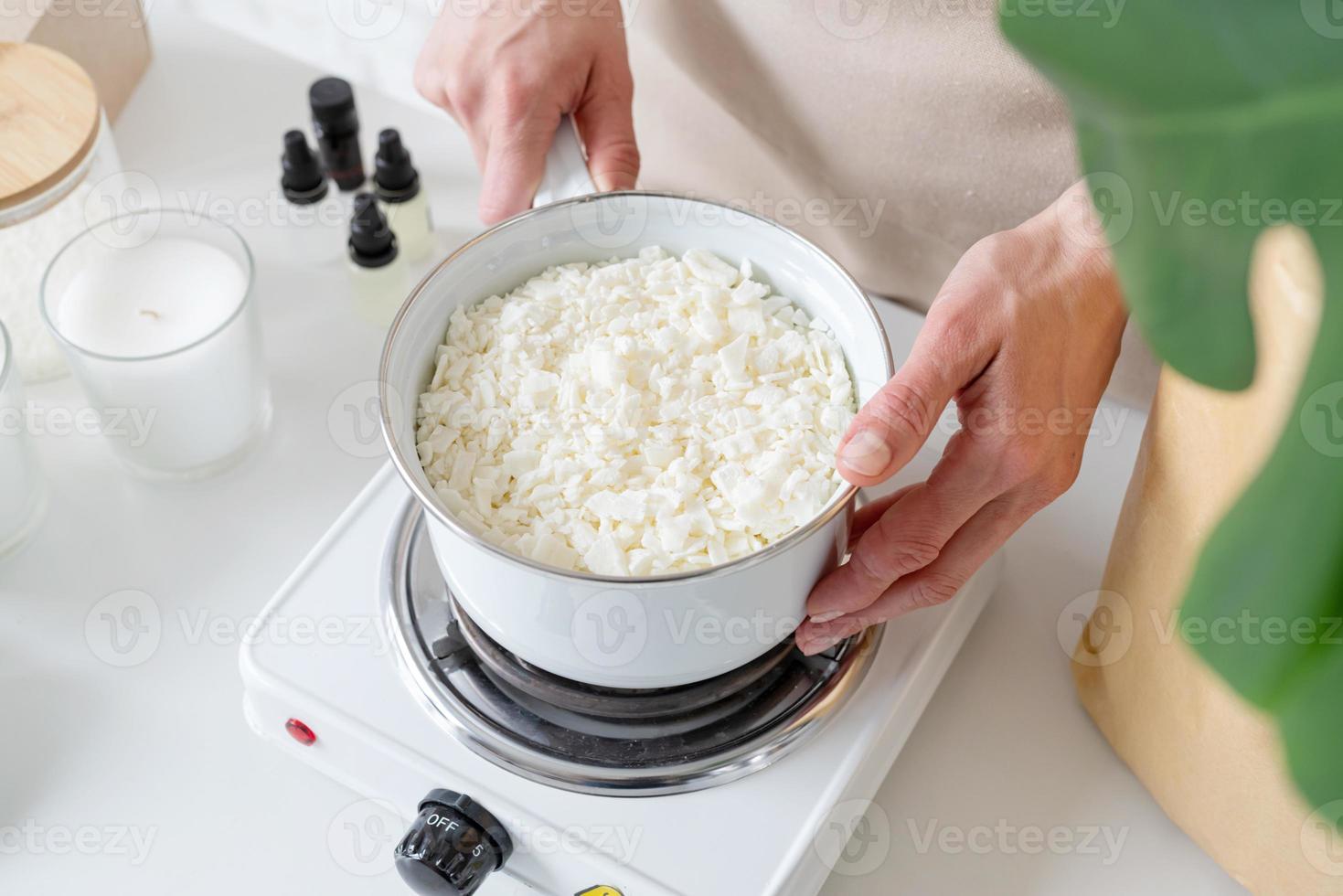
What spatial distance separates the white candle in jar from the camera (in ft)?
2.75

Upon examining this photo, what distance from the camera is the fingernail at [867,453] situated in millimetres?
570

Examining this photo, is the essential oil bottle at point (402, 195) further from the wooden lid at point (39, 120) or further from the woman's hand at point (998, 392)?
the woman's hand at point (998, 392)

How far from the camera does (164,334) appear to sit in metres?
0.86

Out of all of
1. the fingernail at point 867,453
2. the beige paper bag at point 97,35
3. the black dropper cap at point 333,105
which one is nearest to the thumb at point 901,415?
the fingernail at point 867,453

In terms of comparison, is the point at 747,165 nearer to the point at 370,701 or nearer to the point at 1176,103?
the point at 370,701

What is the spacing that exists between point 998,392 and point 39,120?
0.72m

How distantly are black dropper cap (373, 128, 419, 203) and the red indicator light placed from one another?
1.63ft

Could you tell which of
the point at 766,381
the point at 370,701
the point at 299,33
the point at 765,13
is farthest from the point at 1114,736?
the point at 299,33

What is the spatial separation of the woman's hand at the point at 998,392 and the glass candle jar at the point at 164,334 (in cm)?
48

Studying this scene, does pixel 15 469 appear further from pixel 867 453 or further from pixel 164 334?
pixel 867 453

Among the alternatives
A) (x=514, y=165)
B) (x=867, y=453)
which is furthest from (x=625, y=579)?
(x=514, y=165)

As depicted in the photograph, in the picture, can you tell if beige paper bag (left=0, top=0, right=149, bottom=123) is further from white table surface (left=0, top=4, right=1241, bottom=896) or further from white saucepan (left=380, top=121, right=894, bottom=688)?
white saucepan (left=380, top=121, right=894, bottom=688)

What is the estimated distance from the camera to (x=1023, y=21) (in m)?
0.12

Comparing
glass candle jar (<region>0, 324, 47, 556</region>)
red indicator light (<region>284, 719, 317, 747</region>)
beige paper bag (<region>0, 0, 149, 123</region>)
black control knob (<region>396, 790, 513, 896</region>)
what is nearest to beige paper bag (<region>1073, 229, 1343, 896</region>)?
black control knob (<region>396, 790, 513, 896</region>)
